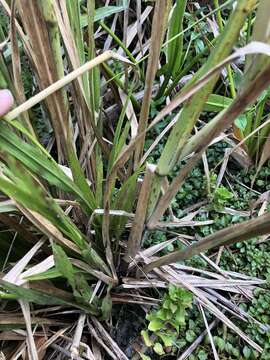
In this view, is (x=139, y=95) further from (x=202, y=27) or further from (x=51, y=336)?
(x=51, y=336)

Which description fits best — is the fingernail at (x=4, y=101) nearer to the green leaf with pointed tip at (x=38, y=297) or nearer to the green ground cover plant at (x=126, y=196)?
the green ground cover plant at (x=126, y=196)

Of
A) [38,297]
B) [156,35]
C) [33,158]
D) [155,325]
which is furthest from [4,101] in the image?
[155,325]

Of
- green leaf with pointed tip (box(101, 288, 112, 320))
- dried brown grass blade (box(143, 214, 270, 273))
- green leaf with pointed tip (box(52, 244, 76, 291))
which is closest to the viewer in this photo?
dried brown grass blade (box(143, 214, 270, 273))

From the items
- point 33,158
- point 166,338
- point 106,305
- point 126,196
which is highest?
point 33,158

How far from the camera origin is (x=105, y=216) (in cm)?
72

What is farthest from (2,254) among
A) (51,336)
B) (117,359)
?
(117,359)

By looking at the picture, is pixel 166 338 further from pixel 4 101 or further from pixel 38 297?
pixel 4 101

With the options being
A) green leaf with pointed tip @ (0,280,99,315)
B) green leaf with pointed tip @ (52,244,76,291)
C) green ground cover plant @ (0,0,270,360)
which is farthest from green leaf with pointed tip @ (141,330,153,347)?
green leaf with pointed tip @ (52,244,76,291)

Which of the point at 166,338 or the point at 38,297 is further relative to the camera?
the point at 166,338

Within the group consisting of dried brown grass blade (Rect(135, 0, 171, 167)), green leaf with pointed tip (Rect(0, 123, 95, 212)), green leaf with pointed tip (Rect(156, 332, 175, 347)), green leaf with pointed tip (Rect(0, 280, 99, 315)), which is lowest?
green leaf with pointed tip (Rect(156, 332, 175, 347))

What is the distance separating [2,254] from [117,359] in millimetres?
275

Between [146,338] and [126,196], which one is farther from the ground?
[126,196]

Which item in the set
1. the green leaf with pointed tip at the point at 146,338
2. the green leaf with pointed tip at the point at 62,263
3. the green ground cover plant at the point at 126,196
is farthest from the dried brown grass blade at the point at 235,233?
the green leaf with pointed tip at the point at 146,338

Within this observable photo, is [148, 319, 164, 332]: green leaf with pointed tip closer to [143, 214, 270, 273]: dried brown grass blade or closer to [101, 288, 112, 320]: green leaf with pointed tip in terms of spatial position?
[101, 288, 112, 320]: green leaf with pointed tip
